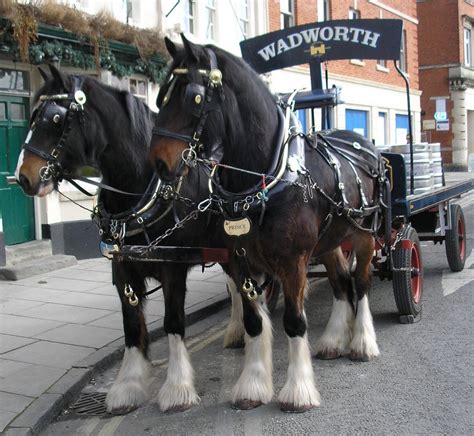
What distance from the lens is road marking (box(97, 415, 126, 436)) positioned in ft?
12.7

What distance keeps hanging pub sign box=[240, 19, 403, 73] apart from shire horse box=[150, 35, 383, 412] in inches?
85.5

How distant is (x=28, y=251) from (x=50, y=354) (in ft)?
12.9

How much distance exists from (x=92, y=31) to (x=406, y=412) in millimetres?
7453

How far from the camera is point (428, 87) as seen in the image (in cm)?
3269

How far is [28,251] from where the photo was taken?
8.82 m

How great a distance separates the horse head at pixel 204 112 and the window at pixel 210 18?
385 inches

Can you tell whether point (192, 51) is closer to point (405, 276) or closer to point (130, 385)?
point (130, 385)

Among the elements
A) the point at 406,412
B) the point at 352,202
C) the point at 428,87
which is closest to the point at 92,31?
the point at 352,202

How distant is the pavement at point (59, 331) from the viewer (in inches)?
168

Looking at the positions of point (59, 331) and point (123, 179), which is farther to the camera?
point (59, 331)

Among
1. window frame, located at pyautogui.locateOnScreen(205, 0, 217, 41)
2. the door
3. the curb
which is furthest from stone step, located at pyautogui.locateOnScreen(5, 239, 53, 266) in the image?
window frame, located at pyautogui.locateOnScreen(205, 0, 217, 41)

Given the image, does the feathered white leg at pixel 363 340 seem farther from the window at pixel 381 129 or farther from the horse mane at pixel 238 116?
the window at pixel 381 129

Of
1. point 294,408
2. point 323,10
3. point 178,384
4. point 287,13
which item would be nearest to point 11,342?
point 178,384

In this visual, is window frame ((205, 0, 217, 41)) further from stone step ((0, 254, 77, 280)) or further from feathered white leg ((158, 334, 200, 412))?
feathered white leg ((158, 334, 200, 412))
